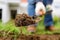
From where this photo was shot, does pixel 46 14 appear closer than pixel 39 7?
No

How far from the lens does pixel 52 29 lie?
286cm

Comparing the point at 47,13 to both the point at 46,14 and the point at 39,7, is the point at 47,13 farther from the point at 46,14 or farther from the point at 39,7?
the point at 39,7

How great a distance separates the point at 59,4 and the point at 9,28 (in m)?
1.37

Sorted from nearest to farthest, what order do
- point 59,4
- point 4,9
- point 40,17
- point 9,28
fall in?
point 9,28 < point 40,17 < point 59,4 < point 4,9

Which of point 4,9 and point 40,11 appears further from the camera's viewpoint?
point 4,9

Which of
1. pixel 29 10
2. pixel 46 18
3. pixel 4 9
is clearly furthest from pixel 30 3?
pixel 4 9

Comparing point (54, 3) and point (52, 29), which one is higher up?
point (54, 3)

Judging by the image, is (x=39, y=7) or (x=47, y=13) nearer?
(x=39, y=7)

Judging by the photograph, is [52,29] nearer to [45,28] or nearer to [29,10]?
[45,28]

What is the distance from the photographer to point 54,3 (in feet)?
9.68

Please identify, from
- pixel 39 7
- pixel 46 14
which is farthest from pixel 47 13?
pixel 39 7

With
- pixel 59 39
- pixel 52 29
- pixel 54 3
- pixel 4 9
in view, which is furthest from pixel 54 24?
pixel 4 9

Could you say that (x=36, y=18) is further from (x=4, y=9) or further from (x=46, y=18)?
(x=4, y=9)

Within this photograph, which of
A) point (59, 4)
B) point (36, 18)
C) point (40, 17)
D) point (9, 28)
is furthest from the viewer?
point (59, 4)
